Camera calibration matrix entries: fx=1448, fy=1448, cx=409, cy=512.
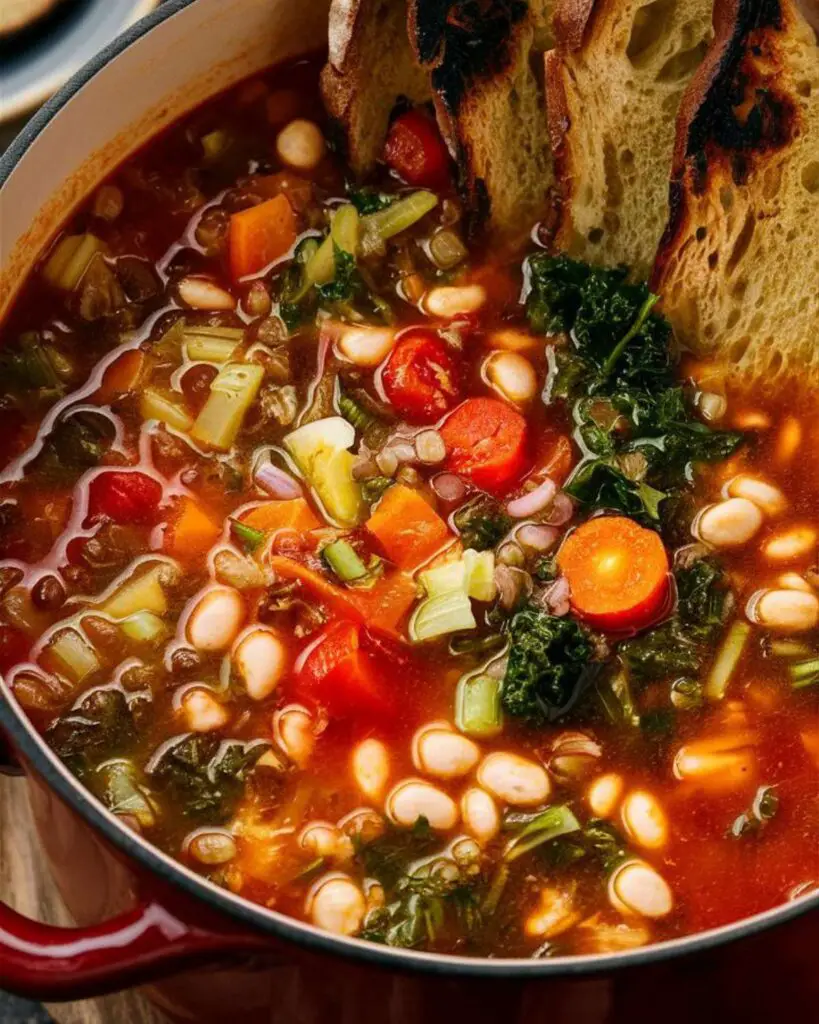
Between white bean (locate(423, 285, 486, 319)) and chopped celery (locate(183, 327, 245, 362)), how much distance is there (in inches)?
16.2

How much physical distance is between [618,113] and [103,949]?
1.99m

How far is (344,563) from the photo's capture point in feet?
9.00

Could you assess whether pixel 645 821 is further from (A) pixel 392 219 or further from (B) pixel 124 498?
(A) pixel 392 219

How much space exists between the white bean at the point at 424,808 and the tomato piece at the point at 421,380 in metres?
0.81

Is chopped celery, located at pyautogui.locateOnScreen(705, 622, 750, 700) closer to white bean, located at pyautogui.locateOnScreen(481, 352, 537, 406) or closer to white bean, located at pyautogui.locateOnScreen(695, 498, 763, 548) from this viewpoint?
white bean, located at pyautogui.locateOnScreen(695, 498, 763, 548)

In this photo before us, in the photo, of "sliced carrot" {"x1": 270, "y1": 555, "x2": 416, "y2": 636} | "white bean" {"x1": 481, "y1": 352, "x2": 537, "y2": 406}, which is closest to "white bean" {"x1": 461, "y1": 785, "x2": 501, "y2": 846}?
"sliced carrot" {"x1": 270, "y1": 555, "x2": 416, "y2": 636}

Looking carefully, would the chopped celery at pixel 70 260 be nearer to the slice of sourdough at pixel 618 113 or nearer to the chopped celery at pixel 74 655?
the chopped celery at pixel 74 655

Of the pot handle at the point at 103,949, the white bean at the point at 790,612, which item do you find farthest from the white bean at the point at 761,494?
the pot handle at the point at 103,949

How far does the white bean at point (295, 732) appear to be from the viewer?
8.46ft

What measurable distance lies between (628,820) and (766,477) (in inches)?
30.9

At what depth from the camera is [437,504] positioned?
285cm

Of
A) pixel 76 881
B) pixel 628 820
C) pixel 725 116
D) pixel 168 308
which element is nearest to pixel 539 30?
pixel 725 116

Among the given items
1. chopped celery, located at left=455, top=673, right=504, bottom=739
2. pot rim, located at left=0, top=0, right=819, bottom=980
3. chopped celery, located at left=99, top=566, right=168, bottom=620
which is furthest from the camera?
chopped celery, located at left=99, top=566, right=168, bottom=620

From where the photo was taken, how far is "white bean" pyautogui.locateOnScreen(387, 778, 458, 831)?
2.52 m
